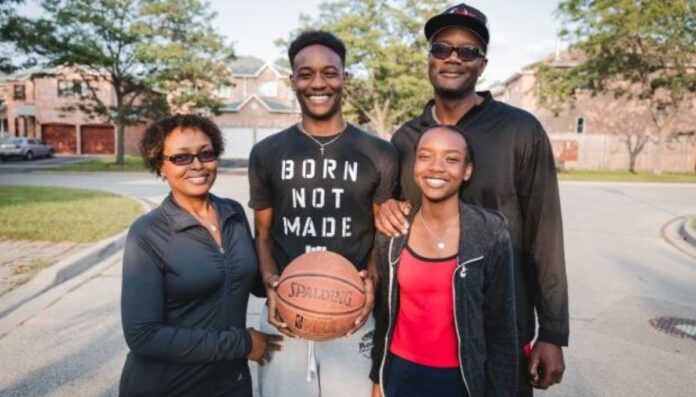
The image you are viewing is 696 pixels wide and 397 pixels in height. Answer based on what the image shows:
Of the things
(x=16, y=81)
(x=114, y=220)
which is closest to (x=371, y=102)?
(x=114, y=220)

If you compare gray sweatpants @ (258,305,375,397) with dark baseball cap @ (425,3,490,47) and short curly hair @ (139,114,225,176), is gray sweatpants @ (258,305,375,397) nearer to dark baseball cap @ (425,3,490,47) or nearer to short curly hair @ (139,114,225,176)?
short curly hair @ (139,114,225,176)

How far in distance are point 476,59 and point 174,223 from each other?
172 centimetres

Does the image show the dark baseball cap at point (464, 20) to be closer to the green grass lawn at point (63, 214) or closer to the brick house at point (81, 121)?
the green grass lawn at point (63, 214)

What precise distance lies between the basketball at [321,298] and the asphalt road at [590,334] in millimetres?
2338

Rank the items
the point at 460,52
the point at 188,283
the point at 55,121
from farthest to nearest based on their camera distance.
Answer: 1. the point at 55,121
2. the point at 460,52
3. the point at 188,283

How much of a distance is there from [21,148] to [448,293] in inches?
1637

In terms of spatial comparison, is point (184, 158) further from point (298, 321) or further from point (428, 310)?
point (428, 310)

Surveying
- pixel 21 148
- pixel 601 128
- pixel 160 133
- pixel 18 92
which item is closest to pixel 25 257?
pixel 160 133

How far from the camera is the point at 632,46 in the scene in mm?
27109

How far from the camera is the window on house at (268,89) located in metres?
55.0

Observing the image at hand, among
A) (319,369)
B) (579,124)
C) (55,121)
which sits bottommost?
(319,369)

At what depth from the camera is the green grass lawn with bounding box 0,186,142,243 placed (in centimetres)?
930

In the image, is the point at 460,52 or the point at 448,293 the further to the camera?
the point at 460,52

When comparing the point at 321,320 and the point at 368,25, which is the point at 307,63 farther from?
the point at 368,25
